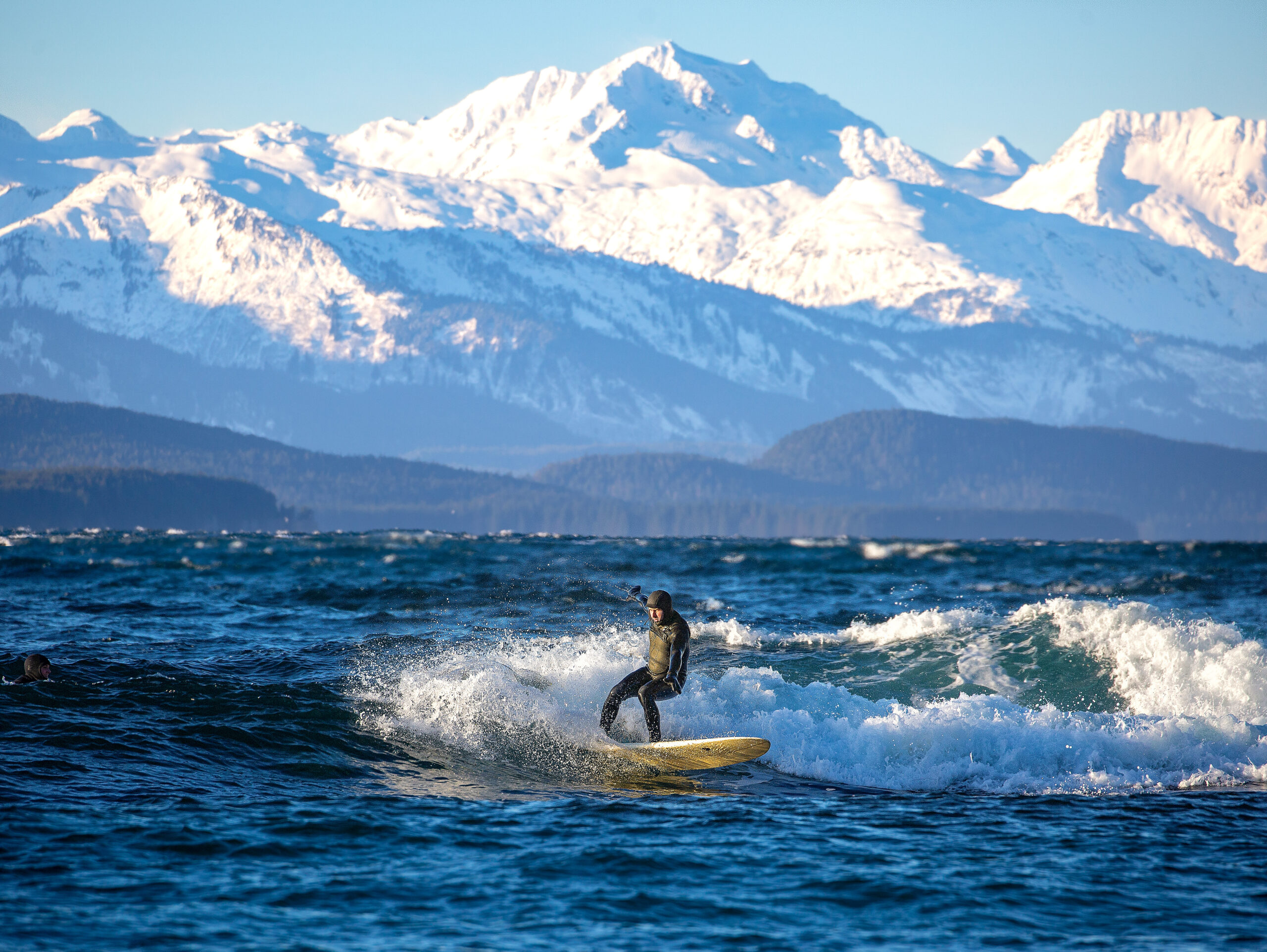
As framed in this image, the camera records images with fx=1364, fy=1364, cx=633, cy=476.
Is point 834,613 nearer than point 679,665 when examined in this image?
No

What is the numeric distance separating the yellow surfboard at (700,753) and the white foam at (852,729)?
0.94 m

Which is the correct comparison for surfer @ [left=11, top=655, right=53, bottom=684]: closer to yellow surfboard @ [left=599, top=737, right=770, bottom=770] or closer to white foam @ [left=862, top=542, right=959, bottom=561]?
yellow surfboard @ [left=599, top=737, right=770, bottom=770]

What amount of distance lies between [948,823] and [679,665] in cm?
609

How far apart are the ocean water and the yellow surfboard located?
55 cm

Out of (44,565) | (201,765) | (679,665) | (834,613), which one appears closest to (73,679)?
(201,765)

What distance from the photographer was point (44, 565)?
302 ft

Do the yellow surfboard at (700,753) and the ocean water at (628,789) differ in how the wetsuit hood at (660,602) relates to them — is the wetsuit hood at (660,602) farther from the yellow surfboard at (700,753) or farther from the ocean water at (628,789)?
the ocean water at (628,789)

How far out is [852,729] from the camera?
28.2 metres

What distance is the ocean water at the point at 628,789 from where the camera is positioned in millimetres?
17266

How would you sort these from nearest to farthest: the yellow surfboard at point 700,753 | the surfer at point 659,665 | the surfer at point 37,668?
the surfer at point 659,665
the yellow surfboard at point 700,753
the surfer at point 37,668

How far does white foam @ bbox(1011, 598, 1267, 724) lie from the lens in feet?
105

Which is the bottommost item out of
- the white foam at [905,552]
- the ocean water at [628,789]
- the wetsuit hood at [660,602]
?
the ocean water at [628,789]

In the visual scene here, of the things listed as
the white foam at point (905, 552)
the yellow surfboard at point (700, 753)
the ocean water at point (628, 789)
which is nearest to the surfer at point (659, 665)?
the yellow surfboard at point (700, 753)

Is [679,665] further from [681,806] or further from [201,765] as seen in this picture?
[201,765]
